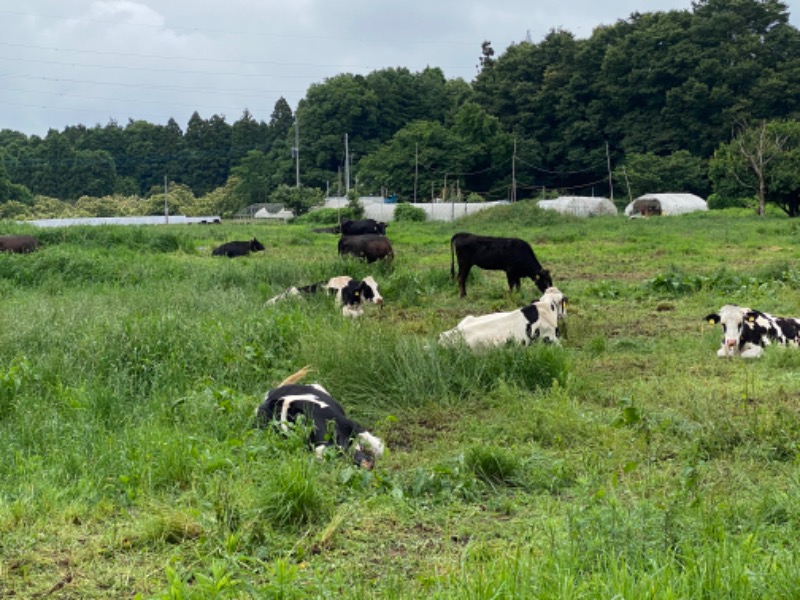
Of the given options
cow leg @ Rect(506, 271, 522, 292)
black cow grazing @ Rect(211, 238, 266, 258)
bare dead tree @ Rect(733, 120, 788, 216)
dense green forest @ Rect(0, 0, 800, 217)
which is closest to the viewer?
cow leg @ Rect(506, 271, 522, 292)

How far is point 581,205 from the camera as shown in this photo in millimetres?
48188

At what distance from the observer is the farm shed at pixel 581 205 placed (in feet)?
154

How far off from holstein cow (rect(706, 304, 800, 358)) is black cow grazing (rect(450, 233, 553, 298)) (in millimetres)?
5140

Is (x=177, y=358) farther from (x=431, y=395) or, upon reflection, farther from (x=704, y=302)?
(x=704, y=302)

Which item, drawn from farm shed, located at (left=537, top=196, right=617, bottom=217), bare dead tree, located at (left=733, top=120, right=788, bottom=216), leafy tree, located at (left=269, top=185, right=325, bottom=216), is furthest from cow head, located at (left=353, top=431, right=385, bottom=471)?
leafy tree, located at (left=269, top=185, right=325, bottom=216)

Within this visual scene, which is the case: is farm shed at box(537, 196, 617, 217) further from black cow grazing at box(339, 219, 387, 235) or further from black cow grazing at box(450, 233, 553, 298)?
black cow grazing at box(450, 233, 553, 298)

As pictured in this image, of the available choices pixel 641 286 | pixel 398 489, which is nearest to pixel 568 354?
pixel 398 489

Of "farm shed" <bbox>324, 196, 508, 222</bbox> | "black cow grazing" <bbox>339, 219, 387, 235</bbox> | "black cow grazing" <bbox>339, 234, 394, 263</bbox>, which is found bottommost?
"black cow grazing" <bbox>339, 234, 394, 263</bbox>

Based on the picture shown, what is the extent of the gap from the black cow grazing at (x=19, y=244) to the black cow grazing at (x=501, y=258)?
1167 cm

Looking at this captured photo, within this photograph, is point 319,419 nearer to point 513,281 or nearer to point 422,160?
point 513,281

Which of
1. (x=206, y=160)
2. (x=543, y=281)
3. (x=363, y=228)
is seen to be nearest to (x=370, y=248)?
(x=543, y=281)

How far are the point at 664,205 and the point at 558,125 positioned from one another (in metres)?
25.9

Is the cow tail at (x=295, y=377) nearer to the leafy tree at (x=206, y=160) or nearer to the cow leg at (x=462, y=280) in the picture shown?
the cow leg at (x=462, y=280)

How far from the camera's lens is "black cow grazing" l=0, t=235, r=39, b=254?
20.0m
